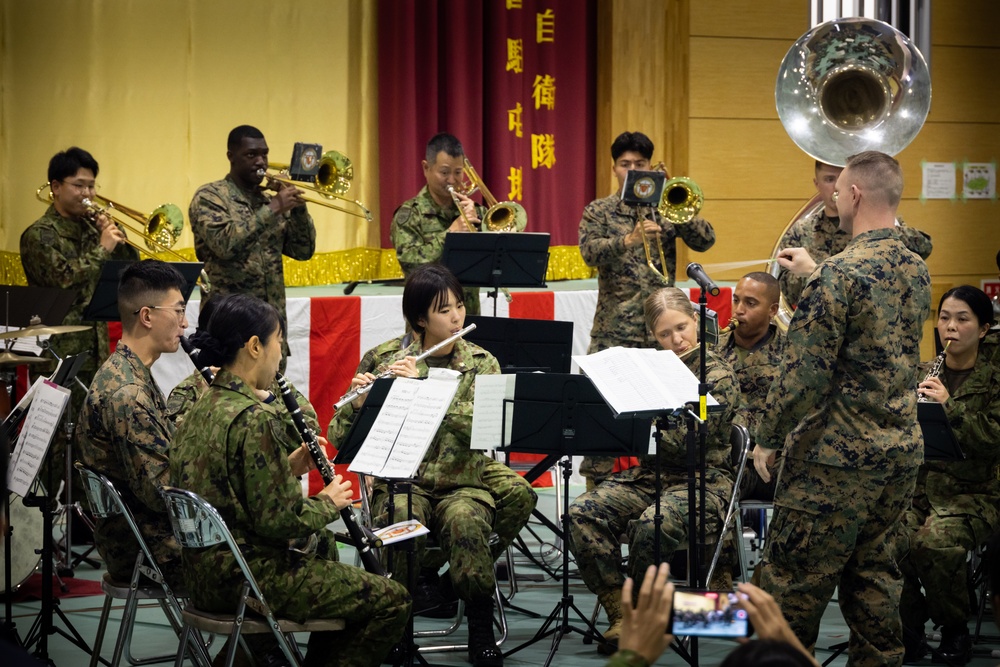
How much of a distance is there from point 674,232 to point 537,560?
2134 millimetres

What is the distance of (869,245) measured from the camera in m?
3.62

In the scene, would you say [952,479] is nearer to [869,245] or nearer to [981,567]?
[981,567]

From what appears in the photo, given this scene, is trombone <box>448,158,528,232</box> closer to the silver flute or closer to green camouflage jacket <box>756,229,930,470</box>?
the silver flute

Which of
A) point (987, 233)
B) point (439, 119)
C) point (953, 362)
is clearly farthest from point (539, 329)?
point (987, 233)

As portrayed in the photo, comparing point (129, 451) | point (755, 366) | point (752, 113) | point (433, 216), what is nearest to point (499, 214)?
point (433, 216)

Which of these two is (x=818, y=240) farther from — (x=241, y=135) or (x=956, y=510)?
(x=241, y=135)

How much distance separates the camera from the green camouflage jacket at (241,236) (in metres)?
6.17

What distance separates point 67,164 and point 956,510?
14.0 ft

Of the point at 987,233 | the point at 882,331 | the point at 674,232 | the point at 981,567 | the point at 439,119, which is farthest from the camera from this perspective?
the point at 987,233

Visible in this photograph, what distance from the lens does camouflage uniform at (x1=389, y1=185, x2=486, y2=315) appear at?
22.2 ft

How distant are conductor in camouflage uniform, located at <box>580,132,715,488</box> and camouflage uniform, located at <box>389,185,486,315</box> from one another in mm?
680

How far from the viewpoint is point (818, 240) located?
19.7 feet

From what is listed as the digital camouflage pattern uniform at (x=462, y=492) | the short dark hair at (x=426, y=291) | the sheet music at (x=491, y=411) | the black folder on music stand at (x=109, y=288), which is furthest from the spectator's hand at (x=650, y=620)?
the black folder on music stand at (x=109, y=288)

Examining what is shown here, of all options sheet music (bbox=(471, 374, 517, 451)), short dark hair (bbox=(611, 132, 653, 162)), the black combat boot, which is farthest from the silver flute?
short dark hair (bbox=(611, 132, 653, 162))
